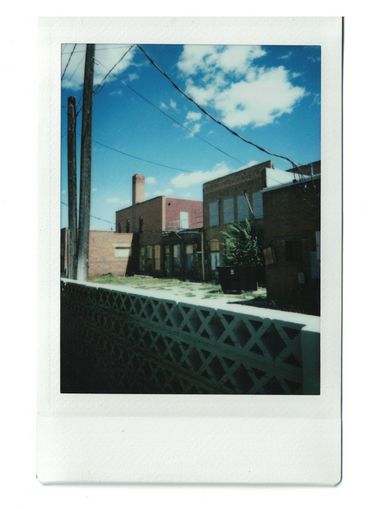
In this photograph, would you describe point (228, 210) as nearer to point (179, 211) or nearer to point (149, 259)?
point (179, 211)

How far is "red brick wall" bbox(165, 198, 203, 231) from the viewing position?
19.5 metres

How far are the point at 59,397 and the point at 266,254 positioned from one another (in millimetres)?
6287

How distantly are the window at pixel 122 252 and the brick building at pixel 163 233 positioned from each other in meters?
0.43

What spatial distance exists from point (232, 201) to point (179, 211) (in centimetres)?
584

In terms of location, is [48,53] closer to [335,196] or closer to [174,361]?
[335,196]

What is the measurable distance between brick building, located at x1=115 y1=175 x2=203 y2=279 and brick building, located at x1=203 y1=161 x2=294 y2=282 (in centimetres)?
91

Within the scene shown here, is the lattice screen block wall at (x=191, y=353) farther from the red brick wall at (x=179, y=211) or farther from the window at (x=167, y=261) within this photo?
the red brick wall at (x=179, y=211)

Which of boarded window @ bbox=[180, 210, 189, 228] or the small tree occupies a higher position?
boarded window @ bbox=[180, 210, 189, 228]

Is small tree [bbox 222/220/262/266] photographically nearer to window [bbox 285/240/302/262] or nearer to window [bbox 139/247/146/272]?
window [bbox 285/240/302/262]

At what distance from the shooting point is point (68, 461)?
2244mm

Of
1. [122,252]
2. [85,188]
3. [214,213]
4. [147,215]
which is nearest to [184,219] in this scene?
[147,215]

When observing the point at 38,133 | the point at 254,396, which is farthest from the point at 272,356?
the point at 38,133

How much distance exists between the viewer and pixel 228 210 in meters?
15.0

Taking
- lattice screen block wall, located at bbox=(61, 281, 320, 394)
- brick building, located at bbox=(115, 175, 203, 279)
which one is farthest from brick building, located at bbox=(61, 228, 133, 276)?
lattice screen block wall, located at bbox=(61, 281, 320, 394)
